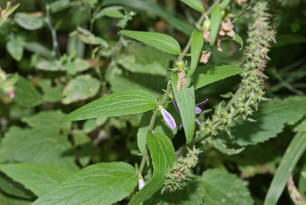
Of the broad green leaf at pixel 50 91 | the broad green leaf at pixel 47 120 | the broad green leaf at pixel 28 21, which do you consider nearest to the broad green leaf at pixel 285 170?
the broad green leaf at pixel 47 120

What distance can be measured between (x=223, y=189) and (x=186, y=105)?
1107mm

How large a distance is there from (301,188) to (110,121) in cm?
149

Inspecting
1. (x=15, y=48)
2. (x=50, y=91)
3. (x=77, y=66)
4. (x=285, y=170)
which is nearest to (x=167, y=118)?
(x=285, y=170)

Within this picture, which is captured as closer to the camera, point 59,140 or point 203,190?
point 203,190

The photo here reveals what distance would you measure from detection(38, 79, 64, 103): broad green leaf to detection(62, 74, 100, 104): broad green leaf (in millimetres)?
132

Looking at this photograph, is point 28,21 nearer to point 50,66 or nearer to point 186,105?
point 50,66

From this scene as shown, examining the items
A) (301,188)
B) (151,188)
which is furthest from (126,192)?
(301,188)

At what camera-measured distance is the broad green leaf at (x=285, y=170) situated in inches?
88.9

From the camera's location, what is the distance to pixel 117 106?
1.63 meters

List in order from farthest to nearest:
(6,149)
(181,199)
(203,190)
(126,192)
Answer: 1. (6,149)
2. (203,190)
3. (181,199)
4. (126,192)

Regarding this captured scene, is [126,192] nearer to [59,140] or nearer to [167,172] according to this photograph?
[167,172]

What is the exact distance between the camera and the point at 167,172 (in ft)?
5.38

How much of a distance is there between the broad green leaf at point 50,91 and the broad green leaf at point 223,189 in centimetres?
142

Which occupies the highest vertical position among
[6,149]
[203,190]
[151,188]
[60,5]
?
[60,5]
